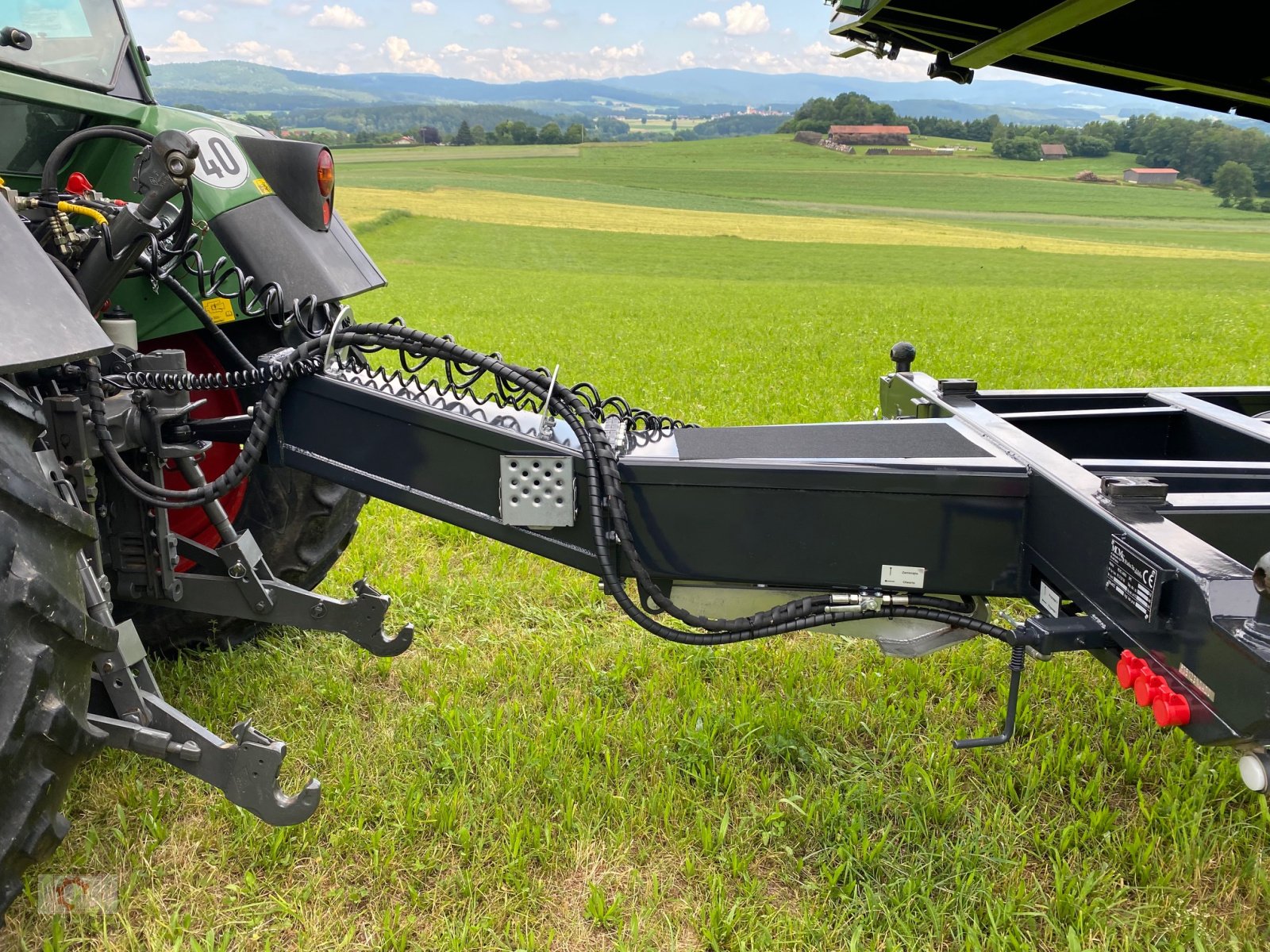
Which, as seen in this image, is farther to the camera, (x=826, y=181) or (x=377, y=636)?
(x=826, y=181)

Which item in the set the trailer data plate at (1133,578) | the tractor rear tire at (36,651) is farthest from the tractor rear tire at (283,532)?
the trailer data plate at (1133,578)

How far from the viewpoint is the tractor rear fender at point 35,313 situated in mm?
1582

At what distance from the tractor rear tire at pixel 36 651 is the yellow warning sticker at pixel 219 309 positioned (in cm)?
74

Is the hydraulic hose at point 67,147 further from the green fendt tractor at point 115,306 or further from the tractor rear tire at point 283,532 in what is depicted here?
the tractor rear tire at point 283,532

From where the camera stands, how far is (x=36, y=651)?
1.60m

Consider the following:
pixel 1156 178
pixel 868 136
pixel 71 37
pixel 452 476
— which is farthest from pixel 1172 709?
pixel 868 136

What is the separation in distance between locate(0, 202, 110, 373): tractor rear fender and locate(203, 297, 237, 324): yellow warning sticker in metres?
0.69

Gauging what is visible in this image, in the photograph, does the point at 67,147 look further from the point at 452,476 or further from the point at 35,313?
the point at 452,476

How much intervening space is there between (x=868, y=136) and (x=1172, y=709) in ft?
281

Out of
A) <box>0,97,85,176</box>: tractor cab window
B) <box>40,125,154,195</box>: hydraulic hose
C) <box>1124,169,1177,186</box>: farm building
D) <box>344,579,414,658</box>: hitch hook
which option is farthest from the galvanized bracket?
<box>1124,169,1177,186</box>: farm building

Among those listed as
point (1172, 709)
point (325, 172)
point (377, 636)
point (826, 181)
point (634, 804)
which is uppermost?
point (325, 172)

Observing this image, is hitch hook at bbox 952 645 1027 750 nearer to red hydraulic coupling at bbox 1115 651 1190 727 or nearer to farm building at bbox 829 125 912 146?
red hydraulic coupling at bbox 1115 651 1190 727

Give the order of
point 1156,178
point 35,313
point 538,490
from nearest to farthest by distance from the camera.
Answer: point 35,313 → point 538,490 → point 1156,178

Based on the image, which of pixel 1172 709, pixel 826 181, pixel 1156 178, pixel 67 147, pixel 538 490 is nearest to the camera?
pixel 1172 709
